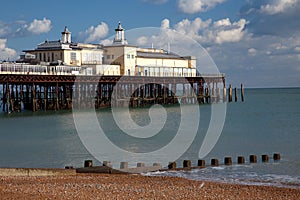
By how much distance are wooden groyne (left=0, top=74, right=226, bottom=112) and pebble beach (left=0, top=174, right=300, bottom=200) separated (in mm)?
32262

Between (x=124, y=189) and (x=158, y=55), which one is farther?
(x=158, y=55)

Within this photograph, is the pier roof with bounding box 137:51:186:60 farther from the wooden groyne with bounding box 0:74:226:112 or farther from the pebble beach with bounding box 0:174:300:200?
the pebble beach with bounding box 0:174:300:200

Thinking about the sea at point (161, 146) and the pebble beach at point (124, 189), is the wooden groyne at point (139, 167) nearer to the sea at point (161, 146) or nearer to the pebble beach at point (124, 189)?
the sea at point (161, 146)

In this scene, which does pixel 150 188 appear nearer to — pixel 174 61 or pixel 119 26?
pixel 119 26

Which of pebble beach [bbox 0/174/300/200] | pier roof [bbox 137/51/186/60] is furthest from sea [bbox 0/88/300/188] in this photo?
pier roof [bbox 137/51/186/60]

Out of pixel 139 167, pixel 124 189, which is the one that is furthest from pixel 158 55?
pixel 124 189

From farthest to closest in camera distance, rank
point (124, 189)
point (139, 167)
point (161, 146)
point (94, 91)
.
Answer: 1. point (94, 91)
2. point (161, 146)
3. point (139, 167)
4. point (124, 189)

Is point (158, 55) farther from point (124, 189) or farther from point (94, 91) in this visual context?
point (124, 189)

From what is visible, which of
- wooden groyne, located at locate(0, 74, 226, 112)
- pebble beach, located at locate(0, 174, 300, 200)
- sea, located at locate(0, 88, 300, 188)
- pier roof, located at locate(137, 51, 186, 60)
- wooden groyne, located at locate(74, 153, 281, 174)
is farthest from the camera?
pier roof, located at locate(137, 51, 186, 60)

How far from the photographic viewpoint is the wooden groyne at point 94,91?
169 feet

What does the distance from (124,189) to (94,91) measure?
44476 millimetres

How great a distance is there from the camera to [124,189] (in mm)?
14266

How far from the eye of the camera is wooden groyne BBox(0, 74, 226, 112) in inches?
2028

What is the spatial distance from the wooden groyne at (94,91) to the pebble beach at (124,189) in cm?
3226
